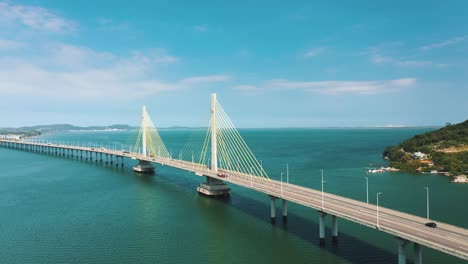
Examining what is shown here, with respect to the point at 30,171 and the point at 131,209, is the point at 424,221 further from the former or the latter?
the point at 30,171

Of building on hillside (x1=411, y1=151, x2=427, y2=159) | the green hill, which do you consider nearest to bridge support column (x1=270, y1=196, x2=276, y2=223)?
the green hill

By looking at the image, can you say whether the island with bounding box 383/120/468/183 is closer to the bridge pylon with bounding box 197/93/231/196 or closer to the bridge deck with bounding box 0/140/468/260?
the bridge deck with bounding box 0/140/468/260

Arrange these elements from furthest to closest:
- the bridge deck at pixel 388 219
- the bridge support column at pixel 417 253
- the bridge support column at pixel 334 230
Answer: the bridge support column at pixel 334 230 < the bridge support column at pixel 417 253 < the bridge deck at pixel 388 219

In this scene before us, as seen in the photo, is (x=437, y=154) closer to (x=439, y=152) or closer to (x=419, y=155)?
(x=439, y=152)

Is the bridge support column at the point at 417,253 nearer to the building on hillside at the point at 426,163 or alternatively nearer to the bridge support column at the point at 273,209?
the bridge support column at the point at 273,209

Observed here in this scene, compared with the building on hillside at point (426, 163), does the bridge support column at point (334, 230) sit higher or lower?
lower

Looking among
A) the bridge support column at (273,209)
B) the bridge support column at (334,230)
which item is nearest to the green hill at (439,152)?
the bridge support column at (273,209)

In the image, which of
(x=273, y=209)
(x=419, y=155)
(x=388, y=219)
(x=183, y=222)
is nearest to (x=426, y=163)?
(x=419, y=155)

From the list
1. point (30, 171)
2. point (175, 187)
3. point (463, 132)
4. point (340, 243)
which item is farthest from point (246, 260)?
point (463, 132)
